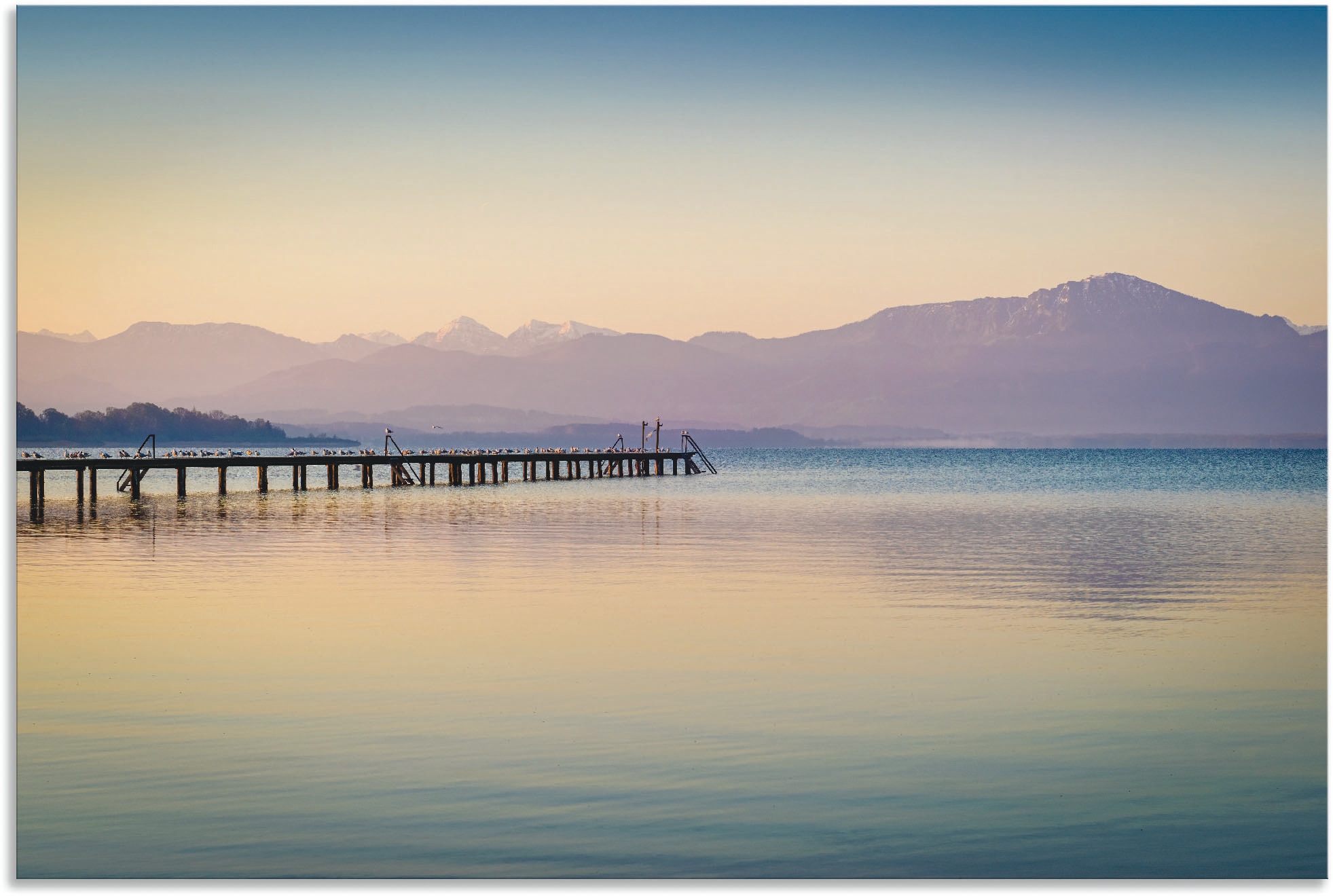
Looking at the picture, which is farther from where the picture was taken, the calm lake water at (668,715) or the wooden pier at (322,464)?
the wooden pier at (322,464)

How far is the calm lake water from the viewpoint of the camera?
905cm

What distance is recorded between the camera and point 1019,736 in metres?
12.2

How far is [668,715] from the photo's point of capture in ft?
42.5

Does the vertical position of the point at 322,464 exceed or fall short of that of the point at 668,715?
it exceeds it

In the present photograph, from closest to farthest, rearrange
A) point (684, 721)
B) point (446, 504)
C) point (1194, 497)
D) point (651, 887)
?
point (651, 887)
point (684, 721)
point (446, 504)
point (1194, 497)

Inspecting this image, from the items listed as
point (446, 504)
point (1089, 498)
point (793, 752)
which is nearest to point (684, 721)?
point (793, 752)

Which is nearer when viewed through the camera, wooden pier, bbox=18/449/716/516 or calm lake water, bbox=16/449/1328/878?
calm lake water, bbox=16/449/1328/878

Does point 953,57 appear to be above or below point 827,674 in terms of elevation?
above

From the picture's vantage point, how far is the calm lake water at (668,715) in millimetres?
9055

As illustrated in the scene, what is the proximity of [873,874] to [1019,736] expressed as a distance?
3952 mm

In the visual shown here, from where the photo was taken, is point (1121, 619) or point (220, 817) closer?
point (220, 817)

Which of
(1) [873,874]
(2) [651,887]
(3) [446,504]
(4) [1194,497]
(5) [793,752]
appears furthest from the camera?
(4) [1194,497]

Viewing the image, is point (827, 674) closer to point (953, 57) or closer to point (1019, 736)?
point (1019, 736)

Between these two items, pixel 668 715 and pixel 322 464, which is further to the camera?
pixel 322 464
